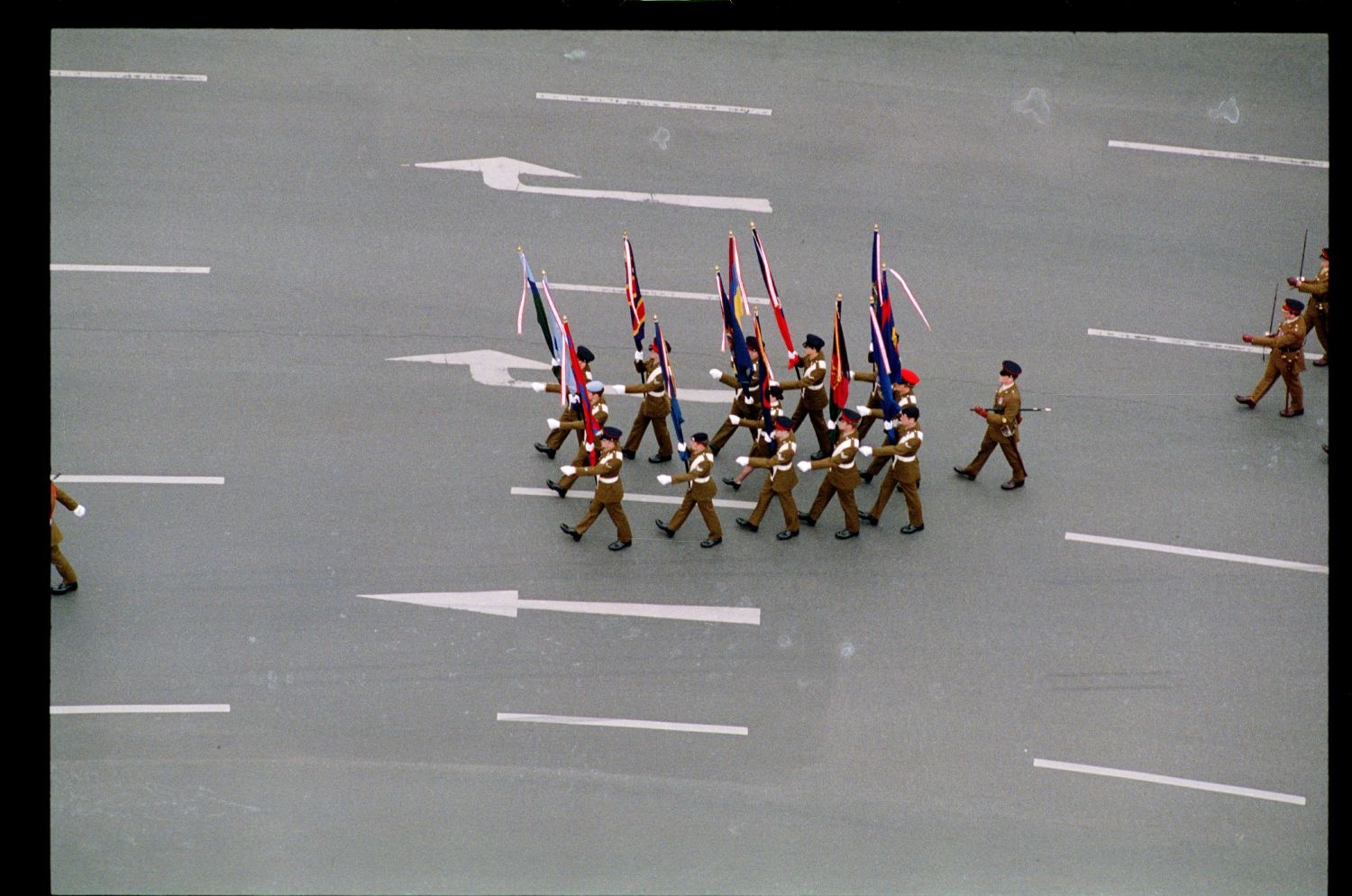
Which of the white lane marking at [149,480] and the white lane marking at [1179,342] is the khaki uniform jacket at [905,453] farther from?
the white lane marking at [149,480]

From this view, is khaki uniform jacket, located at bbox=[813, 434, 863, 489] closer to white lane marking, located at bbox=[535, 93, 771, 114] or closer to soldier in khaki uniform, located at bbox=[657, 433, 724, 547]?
soldier in khaki uniform, located at bbox=[657, 433, 724, 547]

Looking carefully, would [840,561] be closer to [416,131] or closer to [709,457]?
[709,457]

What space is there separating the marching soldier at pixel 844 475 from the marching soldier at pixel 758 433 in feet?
1.59

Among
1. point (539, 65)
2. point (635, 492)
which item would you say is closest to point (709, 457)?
point (635, 492)

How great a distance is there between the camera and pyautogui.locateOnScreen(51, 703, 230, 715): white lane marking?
1978cm

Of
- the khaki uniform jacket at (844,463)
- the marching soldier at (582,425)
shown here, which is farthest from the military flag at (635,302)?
the khaki uniform jacket at (844,463)

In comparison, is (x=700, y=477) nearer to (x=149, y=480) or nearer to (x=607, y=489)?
(x=607, y=489)

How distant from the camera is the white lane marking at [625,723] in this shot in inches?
784

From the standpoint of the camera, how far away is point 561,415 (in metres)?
23.2

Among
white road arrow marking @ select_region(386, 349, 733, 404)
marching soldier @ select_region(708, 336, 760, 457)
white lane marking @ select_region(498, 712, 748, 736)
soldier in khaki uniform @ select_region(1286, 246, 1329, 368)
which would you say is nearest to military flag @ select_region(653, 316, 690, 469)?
marching soldier @ select_region(708, 336, 760, 457)

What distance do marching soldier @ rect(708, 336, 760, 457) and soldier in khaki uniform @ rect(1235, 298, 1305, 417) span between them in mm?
6134

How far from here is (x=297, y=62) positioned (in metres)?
27.7

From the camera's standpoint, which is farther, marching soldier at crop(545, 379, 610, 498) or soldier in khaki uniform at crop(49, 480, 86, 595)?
marching soldier at crop(545, 379, 610, 498)

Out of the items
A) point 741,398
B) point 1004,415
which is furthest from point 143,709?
point 1004,415
